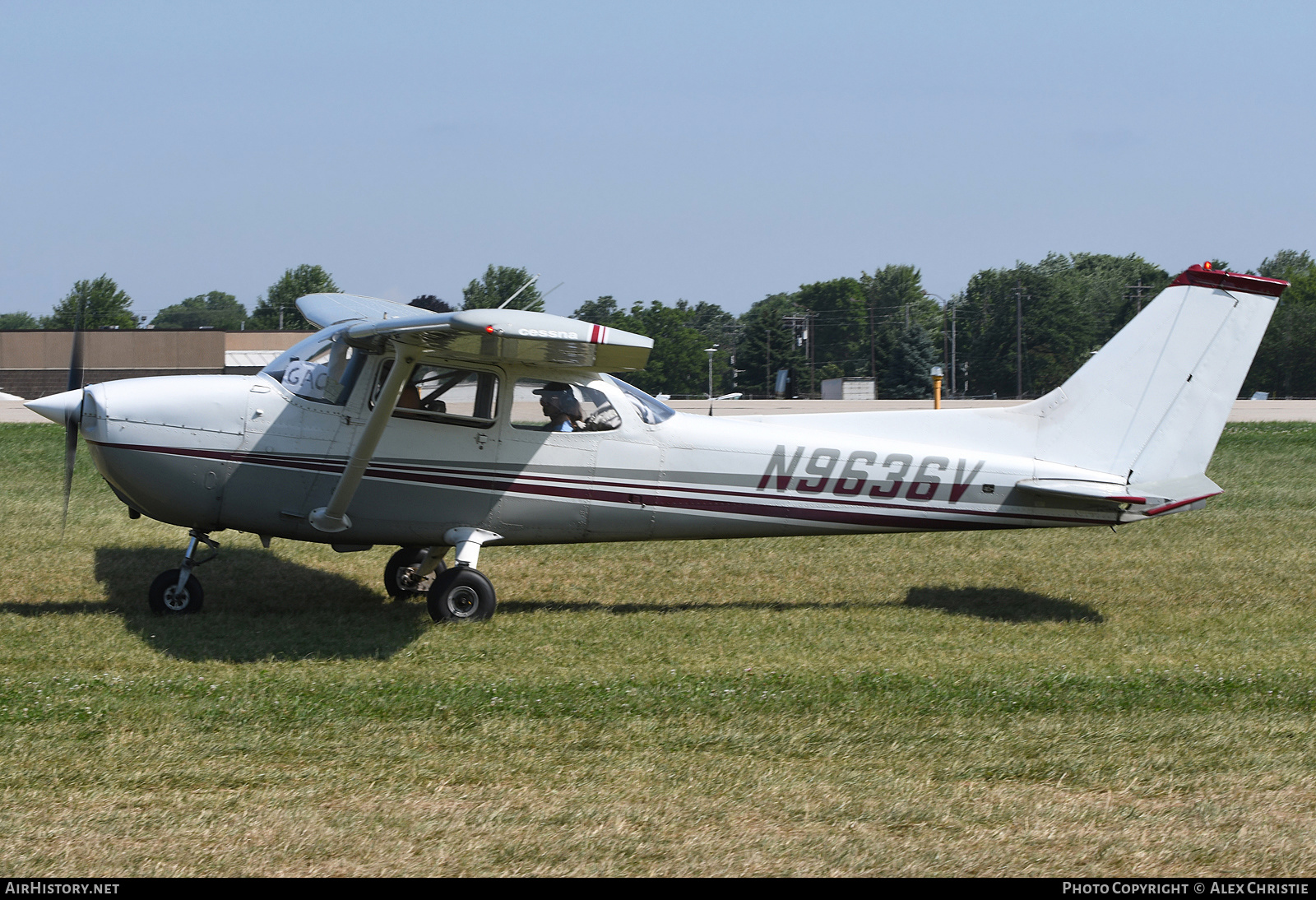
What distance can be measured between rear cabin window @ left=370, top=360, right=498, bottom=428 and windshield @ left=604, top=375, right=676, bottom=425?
1090 millimetres

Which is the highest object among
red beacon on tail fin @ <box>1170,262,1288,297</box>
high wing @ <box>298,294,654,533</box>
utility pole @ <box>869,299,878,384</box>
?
utility pole @ <box>869,299,878,384</box>

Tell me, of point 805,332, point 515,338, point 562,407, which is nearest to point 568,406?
point 562,407

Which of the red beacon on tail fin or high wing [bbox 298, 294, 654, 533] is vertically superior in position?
the red beacon on tail fin

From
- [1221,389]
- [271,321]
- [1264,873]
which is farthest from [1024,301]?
[1264,873]

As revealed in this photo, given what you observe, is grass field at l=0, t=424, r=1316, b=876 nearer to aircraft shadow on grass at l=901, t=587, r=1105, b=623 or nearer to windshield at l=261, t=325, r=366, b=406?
A: aircraft shadow on grass at l=901, t=587, r=1105, b=623

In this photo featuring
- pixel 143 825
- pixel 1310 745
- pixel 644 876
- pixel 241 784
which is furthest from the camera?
pixel 1310 745

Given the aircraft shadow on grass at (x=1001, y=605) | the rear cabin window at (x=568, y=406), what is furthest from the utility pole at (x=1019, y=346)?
the rear cabin window at (x=568, y=406)

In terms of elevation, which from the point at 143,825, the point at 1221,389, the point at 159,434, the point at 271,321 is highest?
the point at 271,321

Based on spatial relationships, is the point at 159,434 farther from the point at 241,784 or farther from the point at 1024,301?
the point at 1024,301

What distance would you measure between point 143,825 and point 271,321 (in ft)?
396

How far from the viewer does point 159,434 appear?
28.1 ft

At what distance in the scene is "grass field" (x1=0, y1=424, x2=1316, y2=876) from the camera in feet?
14.3

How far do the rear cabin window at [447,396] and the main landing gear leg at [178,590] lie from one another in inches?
80.2

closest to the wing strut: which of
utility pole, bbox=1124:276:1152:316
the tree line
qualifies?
the tree line
